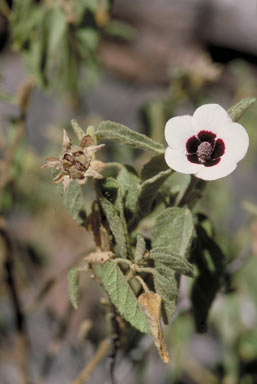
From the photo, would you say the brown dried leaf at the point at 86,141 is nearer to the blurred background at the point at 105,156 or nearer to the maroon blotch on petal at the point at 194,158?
the maroon blotch on petal at the point at 194,158

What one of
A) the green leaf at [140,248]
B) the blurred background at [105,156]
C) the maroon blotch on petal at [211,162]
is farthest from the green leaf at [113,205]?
the blurred background at [105,156]

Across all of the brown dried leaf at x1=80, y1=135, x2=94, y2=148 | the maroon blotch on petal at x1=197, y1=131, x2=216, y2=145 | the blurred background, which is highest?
the brown dried leaf at x1=80, y1=135, x2=94, y2=148

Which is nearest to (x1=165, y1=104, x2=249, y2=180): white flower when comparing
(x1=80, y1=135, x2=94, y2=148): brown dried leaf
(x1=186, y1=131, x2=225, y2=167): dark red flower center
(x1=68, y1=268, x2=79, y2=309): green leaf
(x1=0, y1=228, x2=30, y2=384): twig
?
(x1=186, y1=131, x2=225, y2=167): dark red flower center

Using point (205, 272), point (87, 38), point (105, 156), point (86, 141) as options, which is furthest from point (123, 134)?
point (105, 156)

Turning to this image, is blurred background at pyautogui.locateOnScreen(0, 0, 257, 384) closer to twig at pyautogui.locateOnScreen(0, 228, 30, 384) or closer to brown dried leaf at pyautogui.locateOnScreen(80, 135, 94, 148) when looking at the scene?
twig at pyautogui.locateOnScreen(0, 228, 30, 384)

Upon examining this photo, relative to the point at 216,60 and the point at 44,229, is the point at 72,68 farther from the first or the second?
the point at 216,60

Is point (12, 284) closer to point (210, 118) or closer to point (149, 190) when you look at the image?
point (149, 190)
